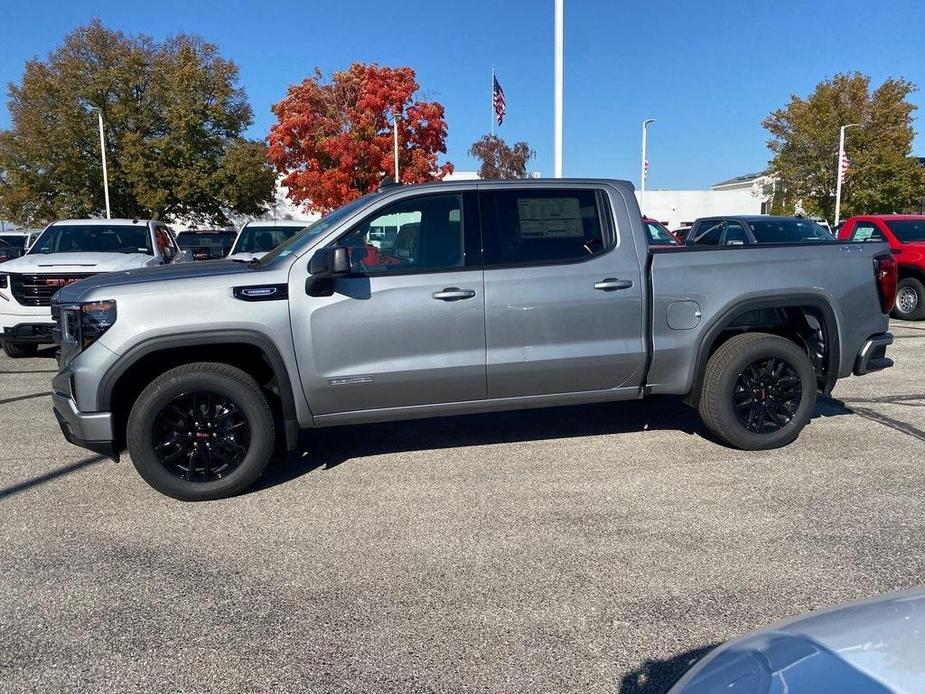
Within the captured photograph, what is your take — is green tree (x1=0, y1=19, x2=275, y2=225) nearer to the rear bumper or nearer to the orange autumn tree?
the orange autumn tree

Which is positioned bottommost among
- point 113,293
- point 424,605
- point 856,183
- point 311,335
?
point 424,605

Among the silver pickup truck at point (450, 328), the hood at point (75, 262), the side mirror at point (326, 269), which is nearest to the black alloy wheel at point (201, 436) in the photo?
the silver pickup truck at point (450, 328)

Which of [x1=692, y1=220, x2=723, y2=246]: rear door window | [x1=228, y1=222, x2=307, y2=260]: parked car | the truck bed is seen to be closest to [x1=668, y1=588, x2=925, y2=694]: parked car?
the truck bed

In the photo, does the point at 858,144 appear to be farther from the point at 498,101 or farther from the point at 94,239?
the point at 94,239

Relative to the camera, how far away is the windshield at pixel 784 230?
42.5 feet

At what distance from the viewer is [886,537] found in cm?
403

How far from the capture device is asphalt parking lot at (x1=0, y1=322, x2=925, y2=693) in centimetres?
298

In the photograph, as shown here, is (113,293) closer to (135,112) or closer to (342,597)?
(342,597)

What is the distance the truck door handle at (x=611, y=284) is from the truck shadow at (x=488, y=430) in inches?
59.3

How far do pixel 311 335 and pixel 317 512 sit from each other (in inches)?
42.9

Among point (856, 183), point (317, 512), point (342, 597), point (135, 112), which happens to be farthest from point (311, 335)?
point (856, 183)

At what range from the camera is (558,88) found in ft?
46.2

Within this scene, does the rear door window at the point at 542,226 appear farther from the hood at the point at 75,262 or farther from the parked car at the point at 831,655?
the hood at the point at 75,262

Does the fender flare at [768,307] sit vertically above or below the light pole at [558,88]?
below
